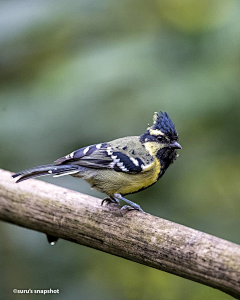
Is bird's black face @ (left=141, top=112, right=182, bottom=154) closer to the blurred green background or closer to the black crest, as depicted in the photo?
the black crest

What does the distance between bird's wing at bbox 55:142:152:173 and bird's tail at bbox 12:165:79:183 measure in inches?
1.5

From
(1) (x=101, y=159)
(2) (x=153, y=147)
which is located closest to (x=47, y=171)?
(1) (x=101, y=159)

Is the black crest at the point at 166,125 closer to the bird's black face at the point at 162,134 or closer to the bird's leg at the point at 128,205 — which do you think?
the bird's black face at the point at 162,134

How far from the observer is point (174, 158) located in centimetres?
237

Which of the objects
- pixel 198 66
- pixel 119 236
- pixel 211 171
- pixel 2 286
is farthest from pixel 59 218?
pixel 198 66

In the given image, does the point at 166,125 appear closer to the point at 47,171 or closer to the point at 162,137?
the point at 162,137

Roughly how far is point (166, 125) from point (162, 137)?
3.2 inches

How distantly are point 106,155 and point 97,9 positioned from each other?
1506 millimetres

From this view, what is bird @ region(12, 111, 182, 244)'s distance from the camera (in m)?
2.22

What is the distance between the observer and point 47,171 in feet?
6.98

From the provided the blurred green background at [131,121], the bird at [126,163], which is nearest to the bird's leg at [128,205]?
the bird at [126,163]

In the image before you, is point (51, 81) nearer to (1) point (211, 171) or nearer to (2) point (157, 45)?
(2) point (157, 45)

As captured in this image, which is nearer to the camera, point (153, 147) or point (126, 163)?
point (126, 163)

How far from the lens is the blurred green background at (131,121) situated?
2.53 metres
